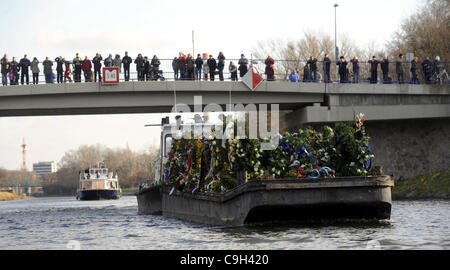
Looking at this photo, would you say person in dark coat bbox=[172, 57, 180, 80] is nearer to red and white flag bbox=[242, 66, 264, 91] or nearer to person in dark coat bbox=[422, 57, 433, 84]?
red and white flag bbox=[242, 66, 264, 91]

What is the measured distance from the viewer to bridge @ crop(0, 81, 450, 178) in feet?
119

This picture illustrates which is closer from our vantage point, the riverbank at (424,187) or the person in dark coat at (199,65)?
the riverbank at (424,187)

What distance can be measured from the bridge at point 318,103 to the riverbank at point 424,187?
2.45 feet

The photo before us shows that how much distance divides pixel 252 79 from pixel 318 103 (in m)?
3.94

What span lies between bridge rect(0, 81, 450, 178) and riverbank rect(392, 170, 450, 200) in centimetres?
75

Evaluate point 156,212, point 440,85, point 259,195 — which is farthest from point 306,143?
point 440,85

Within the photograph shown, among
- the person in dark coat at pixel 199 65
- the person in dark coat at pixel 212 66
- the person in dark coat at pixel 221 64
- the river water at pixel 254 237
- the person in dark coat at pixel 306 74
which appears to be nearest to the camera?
the river water at pixel 254 237

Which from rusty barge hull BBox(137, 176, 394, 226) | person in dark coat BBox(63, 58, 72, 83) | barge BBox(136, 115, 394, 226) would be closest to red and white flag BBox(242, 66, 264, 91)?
person in dark coat BBox(63, 58, 72, 83)

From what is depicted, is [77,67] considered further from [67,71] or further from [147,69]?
[147,69]

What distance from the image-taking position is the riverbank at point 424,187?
36.3 meters

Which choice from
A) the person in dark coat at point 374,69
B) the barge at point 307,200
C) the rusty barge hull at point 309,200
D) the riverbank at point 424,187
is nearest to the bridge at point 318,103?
the person in dark coat at point 374,69

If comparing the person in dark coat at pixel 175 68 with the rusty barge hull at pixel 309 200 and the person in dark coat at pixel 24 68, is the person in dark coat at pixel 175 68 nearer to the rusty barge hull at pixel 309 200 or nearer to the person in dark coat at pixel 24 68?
the person in dark coat at pixel 24 68

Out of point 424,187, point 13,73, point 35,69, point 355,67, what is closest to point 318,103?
point 355,67

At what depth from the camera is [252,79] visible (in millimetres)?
36062
